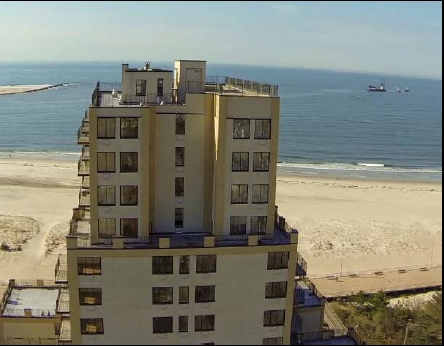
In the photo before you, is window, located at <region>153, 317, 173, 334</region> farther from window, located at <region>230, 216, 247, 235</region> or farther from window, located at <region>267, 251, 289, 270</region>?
window, located at <region>267, 251, 289, 270</region>

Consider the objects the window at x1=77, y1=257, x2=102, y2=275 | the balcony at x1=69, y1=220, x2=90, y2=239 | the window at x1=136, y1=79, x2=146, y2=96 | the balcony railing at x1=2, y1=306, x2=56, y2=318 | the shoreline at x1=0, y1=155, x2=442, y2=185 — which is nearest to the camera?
the window at x1=77, y1=257, x2=102, y2=275

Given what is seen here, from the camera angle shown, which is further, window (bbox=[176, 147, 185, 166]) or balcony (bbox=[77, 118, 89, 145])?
window (bbox=[176, 147, 185, 166])

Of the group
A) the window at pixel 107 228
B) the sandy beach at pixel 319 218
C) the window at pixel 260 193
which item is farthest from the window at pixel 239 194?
the sandy beach at pixel 319 218

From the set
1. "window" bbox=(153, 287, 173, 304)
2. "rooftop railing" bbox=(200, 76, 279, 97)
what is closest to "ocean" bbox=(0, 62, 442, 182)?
"rooftop railing" bbox=(200, 76, 279, 97)

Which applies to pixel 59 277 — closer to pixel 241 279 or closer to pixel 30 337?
pixel 30 337

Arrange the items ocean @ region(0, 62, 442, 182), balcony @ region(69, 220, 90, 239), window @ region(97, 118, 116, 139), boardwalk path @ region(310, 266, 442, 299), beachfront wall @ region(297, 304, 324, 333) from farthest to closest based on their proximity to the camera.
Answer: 1. ocean @ region(0, 62, 442, 182)
2. boardwalk path @ region(310, 266, 442, 299)
3. beachfront wall @ region(297, 304, 324, 333)
4. balcony @ region(69, 220, 90, 239)
5. window @ region(97, 118, 116, 139)

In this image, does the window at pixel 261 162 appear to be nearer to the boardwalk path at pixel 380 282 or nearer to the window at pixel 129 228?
the window at pixel 129 228
